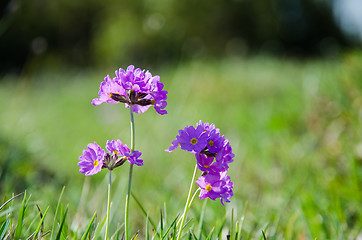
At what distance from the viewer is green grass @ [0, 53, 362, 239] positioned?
1.36m

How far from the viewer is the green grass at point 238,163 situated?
1360 millimetres

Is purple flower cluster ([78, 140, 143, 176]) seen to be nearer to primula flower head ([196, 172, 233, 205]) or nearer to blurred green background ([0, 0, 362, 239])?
primula flower head ([196, 172, 233, 205])

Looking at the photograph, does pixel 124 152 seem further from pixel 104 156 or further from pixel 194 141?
pixel 194 141

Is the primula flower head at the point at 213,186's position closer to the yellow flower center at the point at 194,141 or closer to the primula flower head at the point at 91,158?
the yellow flower center at the point at 194,141

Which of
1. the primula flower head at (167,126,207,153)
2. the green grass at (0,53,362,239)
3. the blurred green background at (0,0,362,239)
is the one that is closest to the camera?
the primula flower head at (167,126,207,153)

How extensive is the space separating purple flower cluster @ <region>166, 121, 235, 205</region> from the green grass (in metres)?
0.15

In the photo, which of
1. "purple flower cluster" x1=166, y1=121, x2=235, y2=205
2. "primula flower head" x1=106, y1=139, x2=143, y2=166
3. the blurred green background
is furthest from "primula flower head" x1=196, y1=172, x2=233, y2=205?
the blurred green background

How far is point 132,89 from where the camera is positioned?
0.76 meters

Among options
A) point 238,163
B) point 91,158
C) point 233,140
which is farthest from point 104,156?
point 233,140

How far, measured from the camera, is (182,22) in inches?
444

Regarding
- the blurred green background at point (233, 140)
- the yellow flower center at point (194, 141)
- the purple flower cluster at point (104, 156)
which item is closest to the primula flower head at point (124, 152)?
the purple flower cluster at point (104, 156)

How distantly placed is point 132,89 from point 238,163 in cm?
169

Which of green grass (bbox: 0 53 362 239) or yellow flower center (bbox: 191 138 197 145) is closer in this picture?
yellow flower center (bbox: 191 138 197 145)

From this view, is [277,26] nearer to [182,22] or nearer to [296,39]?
[296,39]
